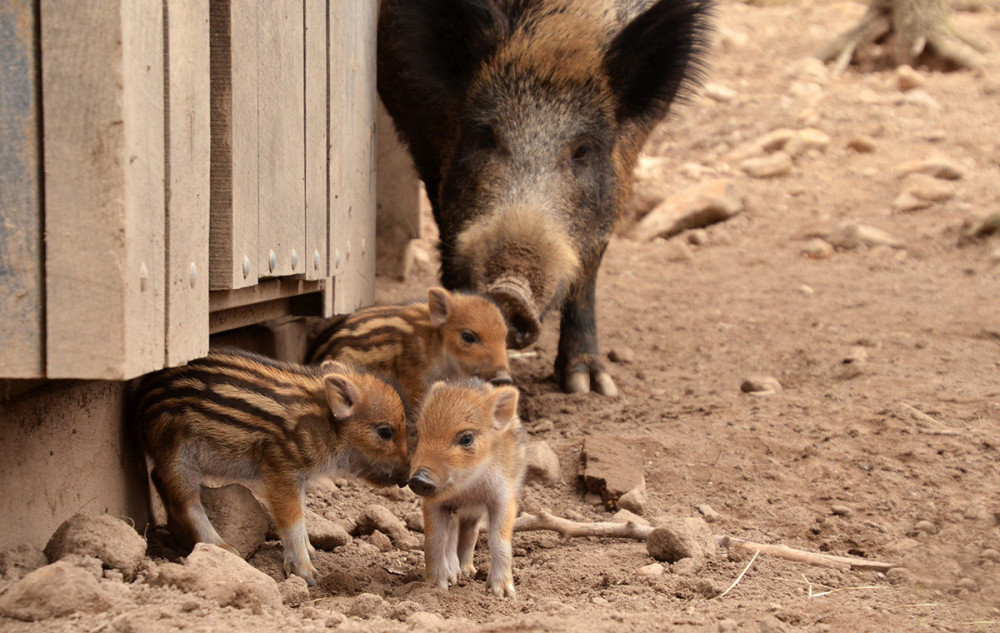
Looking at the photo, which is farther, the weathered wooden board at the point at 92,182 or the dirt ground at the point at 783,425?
the dirt ground at the point at 783,425

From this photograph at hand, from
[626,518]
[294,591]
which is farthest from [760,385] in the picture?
[294,591]

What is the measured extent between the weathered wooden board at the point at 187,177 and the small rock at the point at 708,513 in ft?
6.49

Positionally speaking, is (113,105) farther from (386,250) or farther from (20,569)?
(386,250)

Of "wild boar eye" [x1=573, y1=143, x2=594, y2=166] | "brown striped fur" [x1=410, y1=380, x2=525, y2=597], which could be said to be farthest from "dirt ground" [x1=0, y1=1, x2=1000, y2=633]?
"wild boar eye" [x1=573, y1=143, x2=594, y2=166]

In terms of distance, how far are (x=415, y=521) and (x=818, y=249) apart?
565cm

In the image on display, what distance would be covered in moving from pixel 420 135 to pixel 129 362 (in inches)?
167

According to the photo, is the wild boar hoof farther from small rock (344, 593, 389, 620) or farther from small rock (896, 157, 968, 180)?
small rock (896, 157, 968, 180)

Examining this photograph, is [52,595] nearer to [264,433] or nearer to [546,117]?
[264,433]

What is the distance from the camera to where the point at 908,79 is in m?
11.8

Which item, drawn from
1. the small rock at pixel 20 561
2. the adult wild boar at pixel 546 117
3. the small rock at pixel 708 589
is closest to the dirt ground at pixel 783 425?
the small rock at pixel 708 589

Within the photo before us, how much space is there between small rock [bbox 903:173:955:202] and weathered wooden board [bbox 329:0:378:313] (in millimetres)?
5525

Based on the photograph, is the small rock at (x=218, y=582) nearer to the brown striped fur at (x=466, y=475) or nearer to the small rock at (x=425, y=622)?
the small rock at (x=425, y=622)

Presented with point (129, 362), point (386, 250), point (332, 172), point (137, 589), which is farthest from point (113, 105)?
point (386, 250)

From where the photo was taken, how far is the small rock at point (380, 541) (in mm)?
3769
